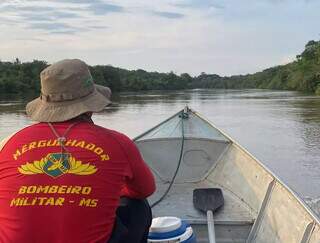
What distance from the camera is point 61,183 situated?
204 centimetres

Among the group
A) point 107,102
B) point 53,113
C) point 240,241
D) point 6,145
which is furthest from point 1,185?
point 240,241

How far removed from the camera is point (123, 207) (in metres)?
2.48

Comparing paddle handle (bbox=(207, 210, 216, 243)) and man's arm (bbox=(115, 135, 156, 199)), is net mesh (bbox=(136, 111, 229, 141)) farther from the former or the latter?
man's arm (bbox=(115, 135, 156, 199))

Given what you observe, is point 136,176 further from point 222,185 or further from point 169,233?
point 222,185

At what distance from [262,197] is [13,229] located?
2.98 meters

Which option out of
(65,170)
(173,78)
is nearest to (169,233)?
(65,170)

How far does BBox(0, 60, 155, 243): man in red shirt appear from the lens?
6.65 ft

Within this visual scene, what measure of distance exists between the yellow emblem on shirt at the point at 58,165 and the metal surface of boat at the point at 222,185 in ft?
5.86

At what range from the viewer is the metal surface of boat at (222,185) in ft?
12.6

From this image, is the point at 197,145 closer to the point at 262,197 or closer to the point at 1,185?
the point at 262,197

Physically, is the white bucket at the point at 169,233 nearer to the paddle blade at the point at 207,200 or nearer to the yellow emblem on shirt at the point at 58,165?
the yellow emblem on shirt at the point at 58,165

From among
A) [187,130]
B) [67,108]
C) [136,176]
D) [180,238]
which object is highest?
[67,108]

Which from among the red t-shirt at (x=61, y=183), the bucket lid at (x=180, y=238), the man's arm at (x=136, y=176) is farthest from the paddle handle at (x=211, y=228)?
the red t-shirt at (x=61, y=183)

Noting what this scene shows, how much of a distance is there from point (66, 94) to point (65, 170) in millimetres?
374
